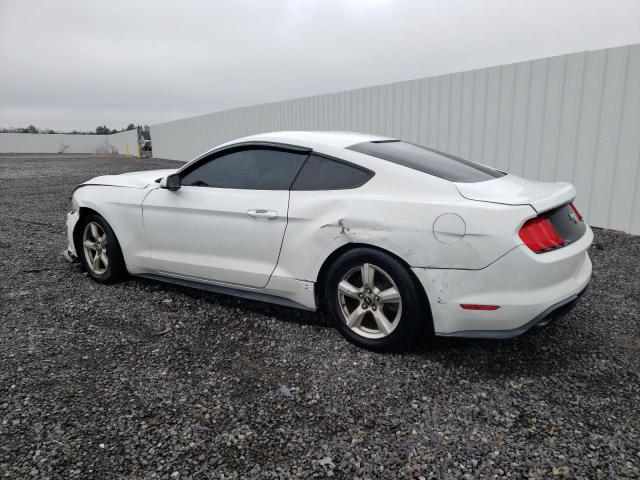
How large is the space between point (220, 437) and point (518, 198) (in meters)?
2.14

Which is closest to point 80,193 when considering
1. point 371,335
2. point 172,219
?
point 172,219

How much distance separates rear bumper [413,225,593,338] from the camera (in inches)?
104

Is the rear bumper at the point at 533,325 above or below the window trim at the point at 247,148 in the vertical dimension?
below

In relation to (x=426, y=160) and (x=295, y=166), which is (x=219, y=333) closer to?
(x=295, y=166)

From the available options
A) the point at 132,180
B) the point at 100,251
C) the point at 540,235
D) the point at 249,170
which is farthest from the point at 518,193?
the point at 100,251

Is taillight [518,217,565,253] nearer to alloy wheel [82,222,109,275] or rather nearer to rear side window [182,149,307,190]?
rear side window [182,149,307,190]

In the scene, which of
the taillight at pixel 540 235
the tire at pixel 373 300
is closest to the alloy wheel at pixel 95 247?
the tire at pixel 373 300

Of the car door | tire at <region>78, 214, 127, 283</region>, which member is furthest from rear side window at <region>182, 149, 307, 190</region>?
tire at <region>78, 214, 127, 283</region>

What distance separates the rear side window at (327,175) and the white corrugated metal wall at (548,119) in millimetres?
4796

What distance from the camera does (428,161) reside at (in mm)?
3334

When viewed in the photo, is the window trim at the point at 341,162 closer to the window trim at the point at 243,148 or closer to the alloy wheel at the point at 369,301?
the window trim at the point at 243,148

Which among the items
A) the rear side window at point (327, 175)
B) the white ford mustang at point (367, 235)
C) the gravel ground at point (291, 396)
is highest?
the rear side window at point (327, 175)

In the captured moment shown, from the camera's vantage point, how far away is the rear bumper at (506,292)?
263 cm

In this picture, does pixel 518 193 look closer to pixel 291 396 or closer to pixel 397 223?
pixel 397 223
